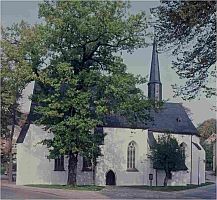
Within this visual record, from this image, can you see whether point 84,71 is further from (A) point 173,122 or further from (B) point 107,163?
(A) point 173,122

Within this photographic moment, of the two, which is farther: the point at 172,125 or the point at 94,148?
the point at 172,125

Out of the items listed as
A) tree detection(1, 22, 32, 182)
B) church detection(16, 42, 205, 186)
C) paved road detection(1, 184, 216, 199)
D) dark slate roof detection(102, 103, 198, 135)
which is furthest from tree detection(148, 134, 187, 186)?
tree detection(1, 22, 32, 182)

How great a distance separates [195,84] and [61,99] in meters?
16.7

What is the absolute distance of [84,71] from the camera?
96.6 feet

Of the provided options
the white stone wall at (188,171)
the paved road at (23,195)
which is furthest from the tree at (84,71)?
the white stone wall at (188,171)

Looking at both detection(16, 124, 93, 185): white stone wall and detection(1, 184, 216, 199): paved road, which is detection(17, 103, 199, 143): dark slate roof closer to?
detection(16, 124, 93, 185): white stone wall

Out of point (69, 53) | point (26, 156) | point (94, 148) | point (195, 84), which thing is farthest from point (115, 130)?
point (195, 84)

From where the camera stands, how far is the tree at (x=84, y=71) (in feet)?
90.9

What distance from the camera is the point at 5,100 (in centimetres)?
3316

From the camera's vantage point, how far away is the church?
1507 inches

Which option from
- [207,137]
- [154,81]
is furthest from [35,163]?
[207,137]

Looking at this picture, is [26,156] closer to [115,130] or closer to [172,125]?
[115,130]

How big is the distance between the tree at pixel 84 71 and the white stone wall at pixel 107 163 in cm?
809

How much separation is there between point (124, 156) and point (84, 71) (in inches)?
569
